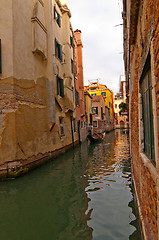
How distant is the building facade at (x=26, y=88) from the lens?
6.26 meters

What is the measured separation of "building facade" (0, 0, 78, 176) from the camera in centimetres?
626

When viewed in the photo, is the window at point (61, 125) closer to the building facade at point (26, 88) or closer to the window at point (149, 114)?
the building facade at point (26, 88)

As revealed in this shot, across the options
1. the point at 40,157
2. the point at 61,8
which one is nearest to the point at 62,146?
the point at 40,157

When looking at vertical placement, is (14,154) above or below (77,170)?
above

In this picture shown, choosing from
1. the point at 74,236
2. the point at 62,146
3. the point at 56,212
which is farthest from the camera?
the point at 62,146

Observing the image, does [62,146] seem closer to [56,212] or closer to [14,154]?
[14,154]

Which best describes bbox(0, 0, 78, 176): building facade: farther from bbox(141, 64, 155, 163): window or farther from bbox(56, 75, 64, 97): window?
bbox(141, 64, 155, 163): window

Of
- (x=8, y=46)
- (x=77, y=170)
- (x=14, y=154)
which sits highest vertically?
(x=8, y=46)

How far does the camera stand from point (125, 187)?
5.11 metres

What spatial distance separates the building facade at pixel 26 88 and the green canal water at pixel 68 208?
3.73ft

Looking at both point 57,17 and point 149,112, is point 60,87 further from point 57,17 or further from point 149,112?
point 149,112

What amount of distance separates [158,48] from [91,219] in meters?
3.14


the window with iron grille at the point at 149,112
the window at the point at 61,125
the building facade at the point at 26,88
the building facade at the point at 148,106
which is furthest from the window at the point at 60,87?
the window with iron grille at the point at 149,112

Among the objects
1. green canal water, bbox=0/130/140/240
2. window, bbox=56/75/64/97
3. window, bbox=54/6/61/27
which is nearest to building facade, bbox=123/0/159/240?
green canal water, bbox=0/130/140/240
